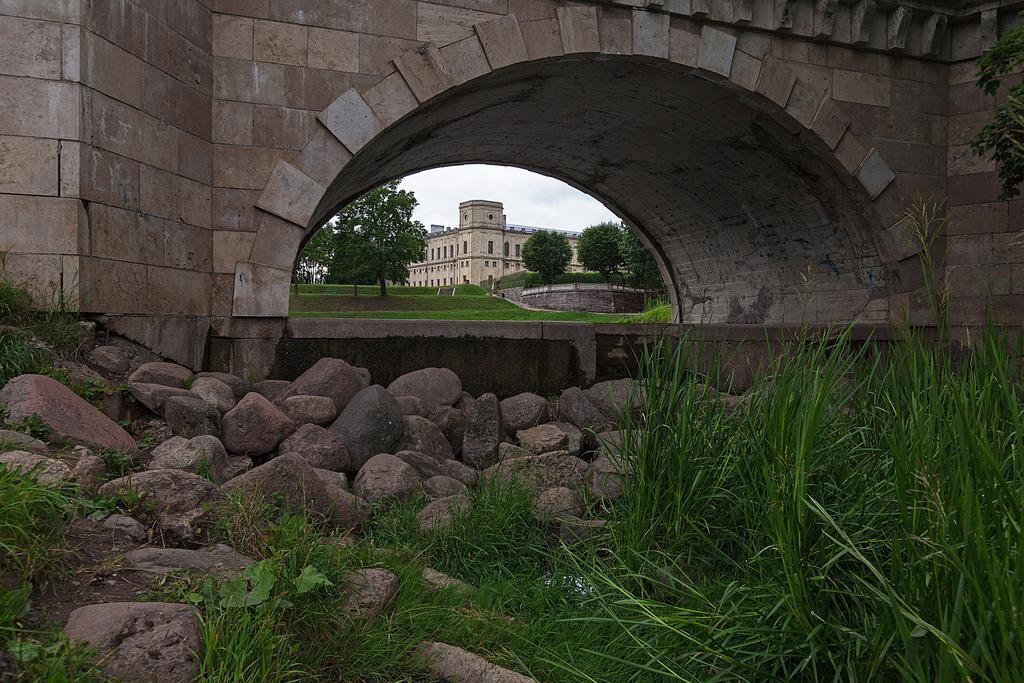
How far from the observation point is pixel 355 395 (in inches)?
216

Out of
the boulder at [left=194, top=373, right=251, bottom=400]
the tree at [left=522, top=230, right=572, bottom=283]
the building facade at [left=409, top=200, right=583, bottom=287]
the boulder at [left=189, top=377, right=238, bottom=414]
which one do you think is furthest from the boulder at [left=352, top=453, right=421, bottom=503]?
the building facade at [left=409, top=200, right=583, bottom=287]

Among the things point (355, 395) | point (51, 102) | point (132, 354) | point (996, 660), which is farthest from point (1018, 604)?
point (51, 102)

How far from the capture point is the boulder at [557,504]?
4160 mm

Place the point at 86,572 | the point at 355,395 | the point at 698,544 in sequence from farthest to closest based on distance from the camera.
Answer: the point at 355,395 → the point at 698,544 → the point at 86,572

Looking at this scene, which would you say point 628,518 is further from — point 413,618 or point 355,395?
point 355,395

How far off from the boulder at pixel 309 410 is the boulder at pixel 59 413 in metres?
1.27

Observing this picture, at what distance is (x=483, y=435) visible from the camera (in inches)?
222

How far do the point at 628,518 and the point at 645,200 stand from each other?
388 inches

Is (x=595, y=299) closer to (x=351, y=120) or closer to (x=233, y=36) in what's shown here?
(x=351, y=120)

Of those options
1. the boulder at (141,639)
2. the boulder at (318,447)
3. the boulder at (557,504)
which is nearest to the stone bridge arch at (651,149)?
the boulder at (318,447)

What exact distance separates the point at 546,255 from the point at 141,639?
178 feet

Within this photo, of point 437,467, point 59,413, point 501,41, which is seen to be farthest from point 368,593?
point 501,41

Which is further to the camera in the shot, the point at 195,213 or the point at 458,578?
the point at 195,213

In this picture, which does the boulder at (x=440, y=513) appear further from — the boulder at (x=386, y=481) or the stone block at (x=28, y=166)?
the stone block at (x=28, y=166)
